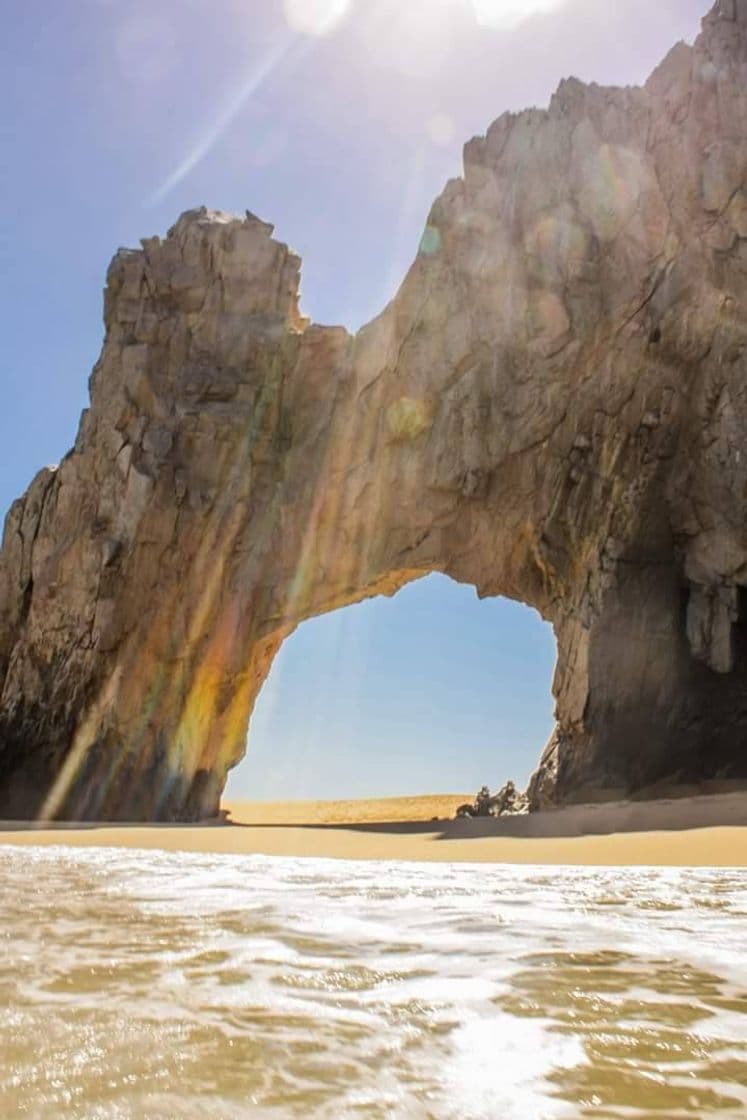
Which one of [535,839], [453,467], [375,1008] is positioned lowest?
[375,1008]

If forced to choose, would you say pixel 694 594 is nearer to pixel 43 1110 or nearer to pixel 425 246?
pixel 425 246

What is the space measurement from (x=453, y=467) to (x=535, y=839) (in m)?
10.6

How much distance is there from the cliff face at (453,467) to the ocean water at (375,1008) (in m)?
11.8

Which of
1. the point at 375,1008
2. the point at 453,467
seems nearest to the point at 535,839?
the point at 375,1008

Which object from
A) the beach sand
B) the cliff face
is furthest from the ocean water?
the cliff face

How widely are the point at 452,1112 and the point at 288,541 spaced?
1776 centimetres

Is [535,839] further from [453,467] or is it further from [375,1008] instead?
[453,467]

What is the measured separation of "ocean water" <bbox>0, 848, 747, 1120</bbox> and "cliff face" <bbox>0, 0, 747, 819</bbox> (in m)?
11.8

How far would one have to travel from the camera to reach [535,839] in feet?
27.9

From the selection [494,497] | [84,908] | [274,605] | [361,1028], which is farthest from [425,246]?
[361,1028]

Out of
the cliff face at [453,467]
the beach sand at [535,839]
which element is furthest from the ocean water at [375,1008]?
the cliff face at [453,467]

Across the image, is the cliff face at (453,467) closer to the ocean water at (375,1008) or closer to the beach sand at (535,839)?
the beach sand at (535,839)

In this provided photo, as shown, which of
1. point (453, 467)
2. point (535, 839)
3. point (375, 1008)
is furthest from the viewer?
point (453, 467)

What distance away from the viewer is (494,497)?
1803 cm
